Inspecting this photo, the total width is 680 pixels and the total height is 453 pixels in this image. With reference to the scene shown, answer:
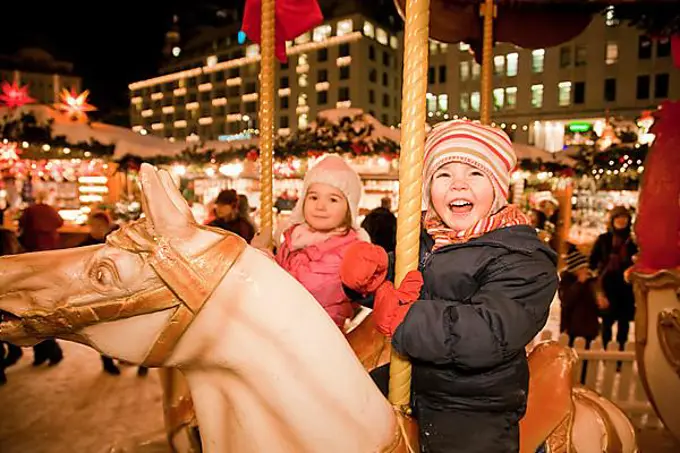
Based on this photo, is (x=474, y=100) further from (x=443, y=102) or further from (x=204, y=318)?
(x=204, y=318)

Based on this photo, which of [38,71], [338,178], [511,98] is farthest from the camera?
[38,71]

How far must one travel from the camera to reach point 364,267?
124cm

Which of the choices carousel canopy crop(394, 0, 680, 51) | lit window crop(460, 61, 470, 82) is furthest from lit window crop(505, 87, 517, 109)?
carousel canopy crop(394, 0, 680, 51)

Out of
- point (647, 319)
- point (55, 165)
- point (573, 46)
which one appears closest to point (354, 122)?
point (647, 319)

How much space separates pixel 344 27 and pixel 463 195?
50129 millimetres

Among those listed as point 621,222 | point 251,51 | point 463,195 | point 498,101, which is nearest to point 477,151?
point 463,195

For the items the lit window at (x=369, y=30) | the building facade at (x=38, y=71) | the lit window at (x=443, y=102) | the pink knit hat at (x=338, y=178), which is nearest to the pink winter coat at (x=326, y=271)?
the pink knit hat at (x=338, y=178)

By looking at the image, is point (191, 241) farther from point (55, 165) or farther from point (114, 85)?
point (114, 85)

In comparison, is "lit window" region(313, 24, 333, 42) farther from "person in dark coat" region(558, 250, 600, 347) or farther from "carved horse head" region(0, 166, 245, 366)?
"carved horse head" region(0, 166, 245, 366)

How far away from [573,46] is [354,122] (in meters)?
25.9

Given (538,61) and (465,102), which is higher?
(538,61)

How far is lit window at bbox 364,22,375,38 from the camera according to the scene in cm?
4656

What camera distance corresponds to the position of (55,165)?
1134 centimetres

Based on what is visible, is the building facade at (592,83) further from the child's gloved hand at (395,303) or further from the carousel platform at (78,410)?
the child's gloved hand at (395,303)
